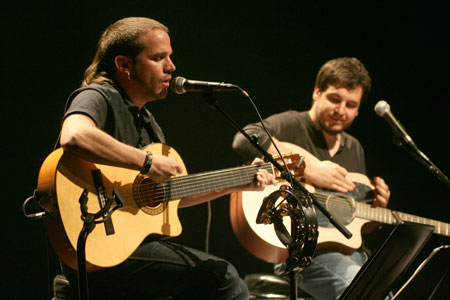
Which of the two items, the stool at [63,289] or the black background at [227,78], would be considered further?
the black background at [227,78]

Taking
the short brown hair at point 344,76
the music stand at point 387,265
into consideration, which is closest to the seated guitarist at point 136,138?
the music stand at point 387,265

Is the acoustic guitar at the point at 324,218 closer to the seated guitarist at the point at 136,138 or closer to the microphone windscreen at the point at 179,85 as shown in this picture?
the seated guitarist at the point at 136,138

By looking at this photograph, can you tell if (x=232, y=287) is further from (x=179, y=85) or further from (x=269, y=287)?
(x=179, y=85)

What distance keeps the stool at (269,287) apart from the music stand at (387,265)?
1364 millimetres

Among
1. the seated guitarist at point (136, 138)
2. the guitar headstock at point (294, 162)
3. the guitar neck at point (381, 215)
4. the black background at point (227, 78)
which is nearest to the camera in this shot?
the seated guitarist at point (136, 138)

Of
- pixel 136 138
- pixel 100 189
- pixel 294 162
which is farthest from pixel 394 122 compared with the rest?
pixel 100 189

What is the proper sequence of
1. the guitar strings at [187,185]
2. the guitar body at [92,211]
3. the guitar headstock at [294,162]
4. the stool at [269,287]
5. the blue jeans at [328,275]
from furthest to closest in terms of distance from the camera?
1. the stool at [269,287]
2. the blue jeans at [328,275]
3. the guitar headstock at [294,162]
4. the guitar strings at [187,185]
5. the guitar body at [92,211]

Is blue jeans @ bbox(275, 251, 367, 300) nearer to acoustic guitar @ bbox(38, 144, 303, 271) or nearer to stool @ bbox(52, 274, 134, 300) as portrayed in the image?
acoustic guitar @ bbox(38, 144, 303, 271)

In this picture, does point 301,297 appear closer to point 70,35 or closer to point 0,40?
point 70,35

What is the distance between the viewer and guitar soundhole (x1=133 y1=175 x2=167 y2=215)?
92.0 inches

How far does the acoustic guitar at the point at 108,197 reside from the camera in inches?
78.5

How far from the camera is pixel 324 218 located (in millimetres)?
→ 3260

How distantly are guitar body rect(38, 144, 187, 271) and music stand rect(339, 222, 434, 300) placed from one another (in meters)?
1.01

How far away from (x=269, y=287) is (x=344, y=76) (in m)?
1.67
